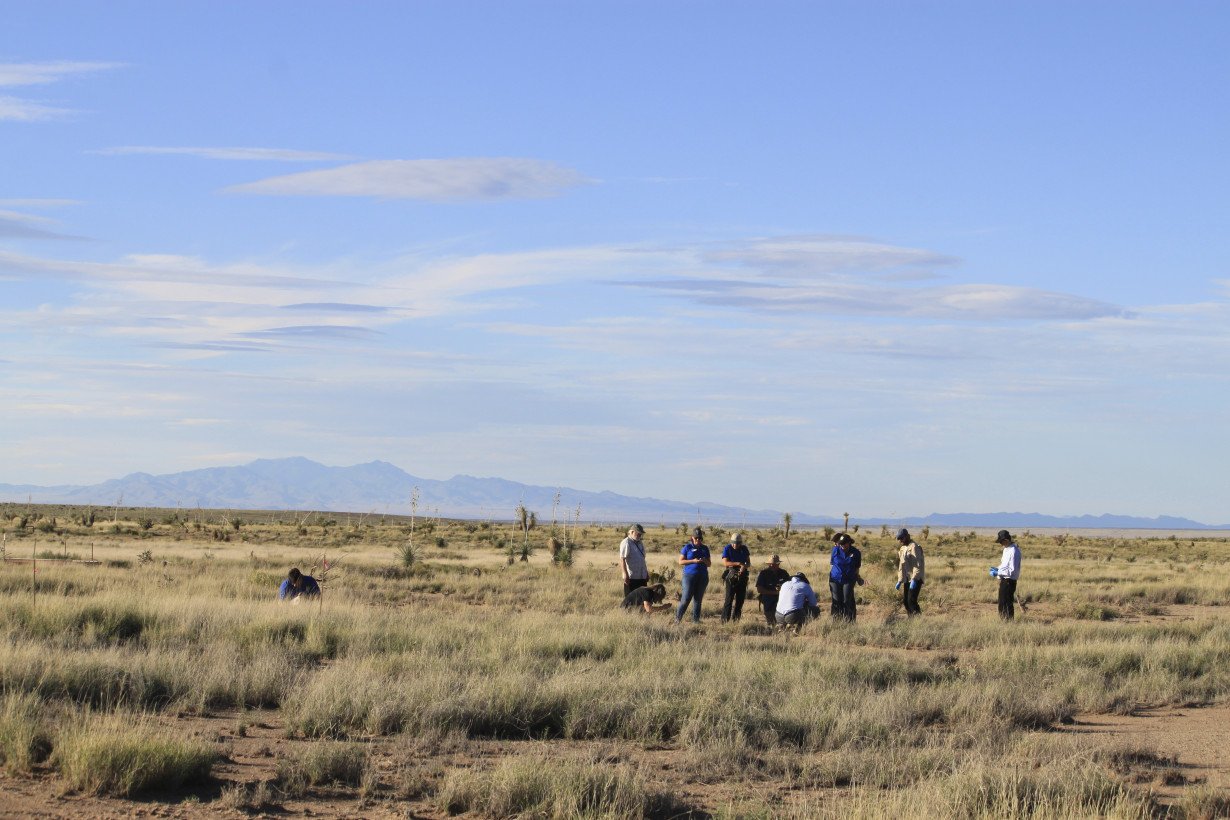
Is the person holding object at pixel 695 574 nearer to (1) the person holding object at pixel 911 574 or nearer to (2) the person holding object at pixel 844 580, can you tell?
(2) the person holding object at pixel 844 580

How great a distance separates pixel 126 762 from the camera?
28.2 ft

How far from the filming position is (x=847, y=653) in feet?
53.7

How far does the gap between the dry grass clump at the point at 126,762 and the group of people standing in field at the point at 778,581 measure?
444 inches

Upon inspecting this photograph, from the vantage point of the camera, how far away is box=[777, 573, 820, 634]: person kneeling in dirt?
1953cm

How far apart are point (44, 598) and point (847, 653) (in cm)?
1166

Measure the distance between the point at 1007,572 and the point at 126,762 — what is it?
15.5 m

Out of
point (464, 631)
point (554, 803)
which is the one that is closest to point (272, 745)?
point (554, 803)

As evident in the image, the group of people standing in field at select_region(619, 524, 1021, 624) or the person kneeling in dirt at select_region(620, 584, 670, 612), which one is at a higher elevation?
the group of people standing in field at select_region(619, 524, 1021, 624)

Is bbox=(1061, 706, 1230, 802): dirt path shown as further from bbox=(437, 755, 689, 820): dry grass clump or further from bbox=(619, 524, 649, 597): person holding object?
bbox=(619, 524, 649, 597): person holding object

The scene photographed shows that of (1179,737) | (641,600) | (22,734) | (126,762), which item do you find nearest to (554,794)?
(126,762)

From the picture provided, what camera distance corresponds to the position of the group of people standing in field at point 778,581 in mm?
19906

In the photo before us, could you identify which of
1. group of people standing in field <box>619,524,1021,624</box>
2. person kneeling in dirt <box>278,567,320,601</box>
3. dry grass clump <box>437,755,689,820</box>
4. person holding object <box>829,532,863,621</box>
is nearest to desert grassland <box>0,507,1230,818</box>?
dry grass clump <box>437,755,689,820</box>

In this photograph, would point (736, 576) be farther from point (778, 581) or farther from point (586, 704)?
point (586, 704)

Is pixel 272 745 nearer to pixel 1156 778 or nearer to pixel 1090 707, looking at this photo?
pixel 1156 778
